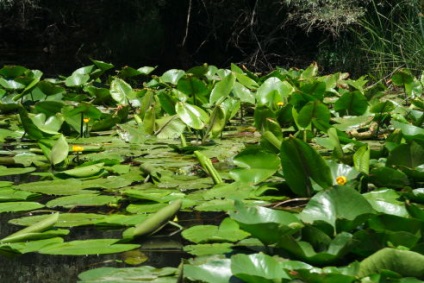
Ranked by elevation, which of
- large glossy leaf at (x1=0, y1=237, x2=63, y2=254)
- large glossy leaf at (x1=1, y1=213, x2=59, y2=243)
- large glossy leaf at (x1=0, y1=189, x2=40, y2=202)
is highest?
large glossy leaf at (x1=1, y1=213, x2=59, y2=243)

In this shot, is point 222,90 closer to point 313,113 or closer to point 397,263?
point 313,113

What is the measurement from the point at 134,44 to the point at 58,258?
6.61 meters

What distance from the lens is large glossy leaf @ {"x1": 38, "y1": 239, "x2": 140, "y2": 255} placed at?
135 cm

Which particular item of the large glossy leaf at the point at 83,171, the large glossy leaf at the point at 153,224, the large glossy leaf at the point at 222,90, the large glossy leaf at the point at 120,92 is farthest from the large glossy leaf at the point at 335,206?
the large glossy leaf at the point at 120,92

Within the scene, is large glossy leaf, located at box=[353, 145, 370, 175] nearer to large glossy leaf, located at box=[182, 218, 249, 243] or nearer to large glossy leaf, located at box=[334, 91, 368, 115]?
large glossy leaf, located at box=[182, 218, 249, 243]

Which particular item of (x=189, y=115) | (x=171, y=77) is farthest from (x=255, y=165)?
(x=171, y=77)

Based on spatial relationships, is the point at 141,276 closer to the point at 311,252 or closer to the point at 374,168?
the point at 311,252

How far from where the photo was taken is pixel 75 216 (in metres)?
1.62

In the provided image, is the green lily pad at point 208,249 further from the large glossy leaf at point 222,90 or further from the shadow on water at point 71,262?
the large glossy leaf at point 222,90

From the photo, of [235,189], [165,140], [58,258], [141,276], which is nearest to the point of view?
[141,276]

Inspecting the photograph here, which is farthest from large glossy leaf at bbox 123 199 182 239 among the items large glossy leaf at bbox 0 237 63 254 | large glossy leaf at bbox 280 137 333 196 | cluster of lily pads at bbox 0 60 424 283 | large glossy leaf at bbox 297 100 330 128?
large glossy leaf at bbox 297 100 330 128

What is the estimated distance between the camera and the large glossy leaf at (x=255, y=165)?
1.84 metres

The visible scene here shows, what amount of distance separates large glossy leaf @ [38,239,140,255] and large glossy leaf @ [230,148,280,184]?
0.51 m

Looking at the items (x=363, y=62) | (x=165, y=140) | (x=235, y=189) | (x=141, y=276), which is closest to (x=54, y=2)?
(x=363, y=62)
